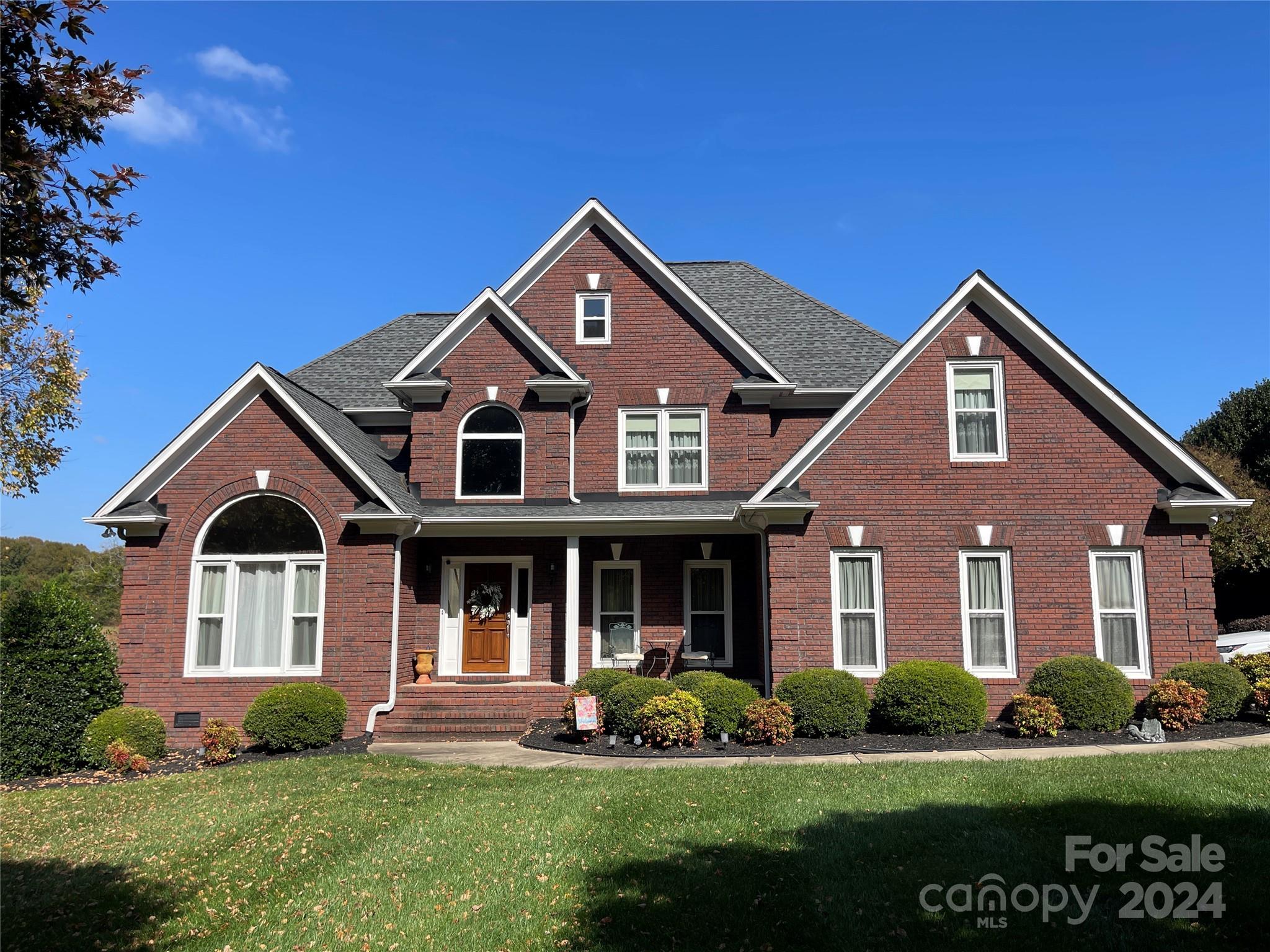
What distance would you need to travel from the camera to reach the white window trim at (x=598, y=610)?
17.5 m

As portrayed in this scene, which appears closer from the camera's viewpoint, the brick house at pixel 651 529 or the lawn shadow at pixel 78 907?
the lawn shadow at pixel 78 907

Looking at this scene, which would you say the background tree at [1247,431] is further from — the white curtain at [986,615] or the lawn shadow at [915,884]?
the lawn shadow at [915,884]

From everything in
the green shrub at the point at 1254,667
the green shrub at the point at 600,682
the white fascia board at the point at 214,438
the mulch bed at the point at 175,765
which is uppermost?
the white fascia board at the point at 214,438

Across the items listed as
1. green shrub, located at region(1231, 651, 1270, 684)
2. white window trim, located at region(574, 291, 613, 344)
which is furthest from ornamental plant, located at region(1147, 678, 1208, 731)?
white window trim, located at region(574, 291, 613, 344)

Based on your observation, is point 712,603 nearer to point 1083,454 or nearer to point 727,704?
point 727,704

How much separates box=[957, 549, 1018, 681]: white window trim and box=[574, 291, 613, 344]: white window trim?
28.2 ft

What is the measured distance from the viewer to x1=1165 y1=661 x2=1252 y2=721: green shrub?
44.1 ft

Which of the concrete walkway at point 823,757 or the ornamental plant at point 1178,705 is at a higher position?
the ornamental plant at point 1178,705

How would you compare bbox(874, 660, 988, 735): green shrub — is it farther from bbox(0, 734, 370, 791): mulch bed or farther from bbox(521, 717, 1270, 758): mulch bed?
bbox(0, 734, 370, 791): mulch bed

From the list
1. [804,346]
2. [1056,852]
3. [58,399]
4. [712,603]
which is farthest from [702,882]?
[58,399]

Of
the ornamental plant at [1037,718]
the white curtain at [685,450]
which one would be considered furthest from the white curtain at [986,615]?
the white curtain at [685,450]

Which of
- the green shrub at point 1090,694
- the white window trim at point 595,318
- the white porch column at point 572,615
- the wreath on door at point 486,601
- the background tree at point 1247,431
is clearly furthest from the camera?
the background tree at point 1247,431

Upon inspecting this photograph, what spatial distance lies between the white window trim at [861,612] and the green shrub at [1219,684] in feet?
14.7

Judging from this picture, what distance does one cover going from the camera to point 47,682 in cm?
1367
